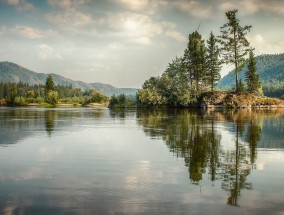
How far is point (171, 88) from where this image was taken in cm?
10700

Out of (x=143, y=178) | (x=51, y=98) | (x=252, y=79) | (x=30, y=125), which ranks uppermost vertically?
(x=252, y=79)

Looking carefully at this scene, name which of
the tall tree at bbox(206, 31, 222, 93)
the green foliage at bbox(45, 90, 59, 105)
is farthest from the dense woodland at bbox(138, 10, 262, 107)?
the green foliage at bbox(45, 90, 59, 105)

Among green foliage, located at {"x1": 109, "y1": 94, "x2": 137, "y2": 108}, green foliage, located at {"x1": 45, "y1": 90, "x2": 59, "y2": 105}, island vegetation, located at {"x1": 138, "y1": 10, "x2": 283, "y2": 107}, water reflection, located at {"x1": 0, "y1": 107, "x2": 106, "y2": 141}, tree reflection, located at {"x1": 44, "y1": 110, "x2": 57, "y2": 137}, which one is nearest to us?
water reflection, located at {"x1": 0, "y1": 107, "x2": 106, "y2": 141}

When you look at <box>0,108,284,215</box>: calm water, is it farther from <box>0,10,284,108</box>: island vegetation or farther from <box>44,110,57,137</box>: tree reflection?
<box>0,10,284,108</box>: island vegetation

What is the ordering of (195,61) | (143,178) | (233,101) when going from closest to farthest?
(143,178), (233,101), (195,61)

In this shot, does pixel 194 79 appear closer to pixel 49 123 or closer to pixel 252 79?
pixel 252 79

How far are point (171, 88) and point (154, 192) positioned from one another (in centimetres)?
9683

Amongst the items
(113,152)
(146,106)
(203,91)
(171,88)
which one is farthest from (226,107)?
(113,152)

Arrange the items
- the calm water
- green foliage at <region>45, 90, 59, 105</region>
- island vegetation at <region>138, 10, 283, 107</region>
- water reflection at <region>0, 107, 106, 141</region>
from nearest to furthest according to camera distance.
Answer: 1. the calm water
2. water reflection at <region>0, 107, 106, 141</region>
3. island vegetation at <region>138, 10, 283, 107</region>
4. green foliage at <region>45, 90, 59, 105</region>

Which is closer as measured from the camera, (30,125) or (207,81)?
(30,125)

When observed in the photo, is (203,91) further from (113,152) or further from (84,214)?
(84,214)

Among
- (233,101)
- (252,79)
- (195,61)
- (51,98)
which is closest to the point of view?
(233,101)

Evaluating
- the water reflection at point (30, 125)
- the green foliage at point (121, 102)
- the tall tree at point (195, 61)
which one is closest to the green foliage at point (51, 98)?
the green foliage at point (121, 102)

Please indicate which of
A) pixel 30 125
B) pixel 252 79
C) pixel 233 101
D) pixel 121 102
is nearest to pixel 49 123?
pixel 30 125
